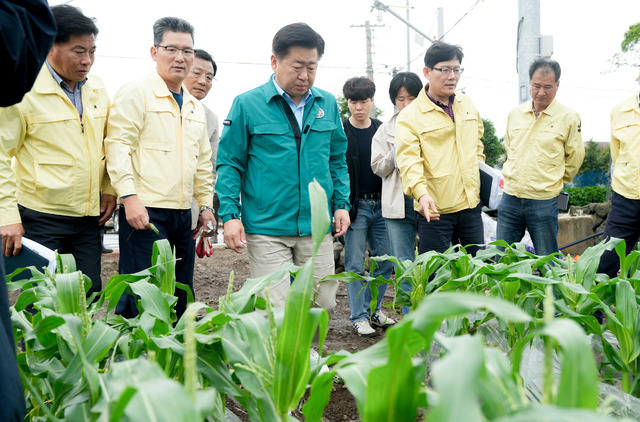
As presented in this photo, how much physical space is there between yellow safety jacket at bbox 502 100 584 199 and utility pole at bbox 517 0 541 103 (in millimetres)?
1886

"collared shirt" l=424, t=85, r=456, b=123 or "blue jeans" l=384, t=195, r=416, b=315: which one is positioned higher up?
"collared shirt" l=424, t=85, r=456, b=123

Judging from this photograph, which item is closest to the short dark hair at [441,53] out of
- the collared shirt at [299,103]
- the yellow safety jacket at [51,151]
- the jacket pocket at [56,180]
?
the collared shirt at [299,103]

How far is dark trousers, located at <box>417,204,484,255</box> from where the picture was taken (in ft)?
10.7

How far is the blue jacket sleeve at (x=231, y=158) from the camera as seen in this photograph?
2.69m

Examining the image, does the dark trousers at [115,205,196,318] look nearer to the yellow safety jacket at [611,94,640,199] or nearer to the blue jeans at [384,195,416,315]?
the blue jeans at [384,195,416,315]

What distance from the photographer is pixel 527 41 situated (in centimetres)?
541

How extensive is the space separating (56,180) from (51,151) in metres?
0.13

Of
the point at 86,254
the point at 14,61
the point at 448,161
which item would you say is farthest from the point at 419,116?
the point at 14,61

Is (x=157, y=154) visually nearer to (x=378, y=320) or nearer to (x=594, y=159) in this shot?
(x=378, y=320)

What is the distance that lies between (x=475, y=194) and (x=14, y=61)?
8.93 feet

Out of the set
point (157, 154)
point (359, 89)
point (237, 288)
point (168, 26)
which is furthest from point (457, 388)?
point (237, 288)

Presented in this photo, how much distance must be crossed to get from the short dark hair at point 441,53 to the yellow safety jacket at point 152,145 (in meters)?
1.41

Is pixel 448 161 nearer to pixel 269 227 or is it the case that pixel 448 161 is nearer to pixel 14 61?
pixel 269 227

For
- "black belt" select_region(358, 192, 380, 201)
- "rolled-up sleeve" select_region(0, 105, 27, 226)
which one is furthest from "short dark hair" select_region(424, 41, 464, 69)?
"rolled-up sleeve" select_region(0, 105, 27, 226)
